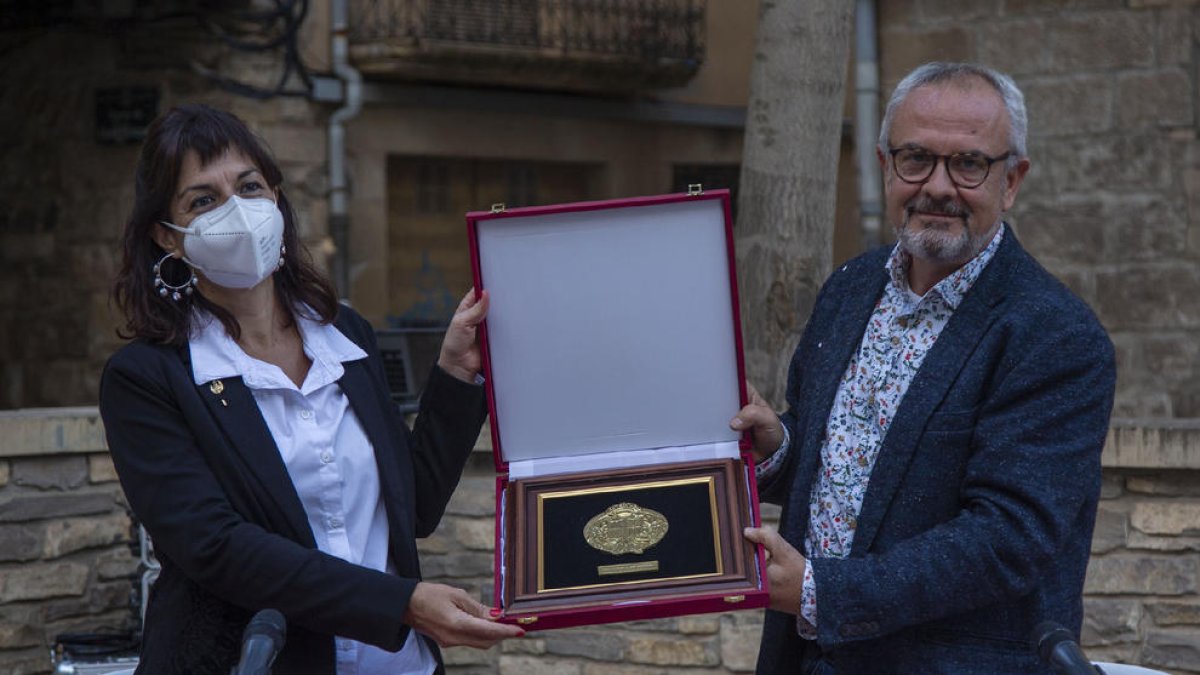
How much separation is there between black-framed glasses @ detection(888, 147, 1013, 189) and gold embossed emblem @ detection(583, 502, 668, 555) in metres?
0.66

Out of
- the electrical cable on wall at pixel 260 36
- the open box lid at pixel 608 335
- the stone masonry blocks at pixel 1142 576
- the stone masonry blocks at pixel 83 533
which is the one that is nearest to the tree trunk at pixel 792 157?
the stone masonry blocks at pixel 1142 576

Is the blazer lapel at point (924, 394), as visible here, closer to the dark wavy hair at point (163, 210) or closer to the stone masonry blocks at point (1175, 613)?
the dark wavy hair at point (163, 210)

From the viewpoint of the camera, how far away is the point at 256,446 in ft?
8.70

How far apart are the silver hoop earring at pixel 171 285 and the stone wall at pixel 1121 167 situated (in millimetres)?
6743

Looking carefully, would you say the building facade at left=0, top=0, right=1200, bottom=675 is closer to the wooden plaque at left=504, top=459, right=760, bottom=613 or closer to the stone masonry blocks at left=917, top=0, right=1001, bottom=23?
the stone masonry blocks at left=917, top=0, right=1001, bottom=23

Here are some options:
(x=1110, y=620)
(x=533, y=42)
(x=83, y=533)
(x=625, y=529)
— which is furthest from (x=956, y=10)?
(x=625, y=529)

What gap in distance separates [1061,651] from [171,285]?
4.87 feet

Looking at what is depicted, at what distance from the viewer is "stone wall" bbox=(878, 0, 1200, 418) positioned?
8.80 metres

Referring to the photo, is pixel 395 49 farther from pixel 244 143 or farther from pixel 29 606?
pixel 244 143

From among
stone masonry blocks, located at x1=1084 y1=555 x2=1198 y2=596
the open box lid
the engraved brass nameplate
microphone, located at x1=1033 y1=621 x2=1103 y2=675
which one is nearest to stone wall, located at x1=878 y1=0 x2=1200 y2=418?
stone masonry blocks, located at x1=1084 y1=555 x2=1198 y2=596

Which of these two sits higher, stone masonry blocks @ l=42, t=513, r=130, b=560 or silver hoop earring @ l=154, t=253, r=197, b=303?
silver hoop earring @ l=154, t=253, r=197, b=303

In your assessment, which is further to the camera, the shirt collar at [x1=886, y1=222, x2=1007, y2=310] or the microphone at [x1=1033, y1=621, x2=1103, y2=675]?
the shirt collar at [x1=886, y1=222, x2=1007, y2=310]

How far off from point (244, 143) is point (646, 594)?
0.97 m

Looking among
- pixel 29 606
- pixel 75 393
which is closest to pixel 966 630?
pixel 29 606
